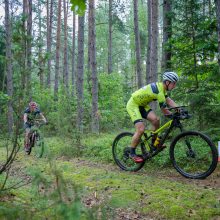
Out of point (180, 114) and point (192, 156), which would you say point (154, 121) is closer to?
point (180, 114)

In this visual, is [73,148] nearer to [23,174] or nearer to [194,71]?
[23,174]

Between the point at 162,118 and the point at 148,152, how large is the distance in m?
2.35

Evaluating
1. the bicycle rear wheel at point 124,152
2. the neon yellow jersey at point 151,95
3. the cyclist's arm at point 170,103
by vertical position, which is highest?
the neon yellow jersey at point 151,95

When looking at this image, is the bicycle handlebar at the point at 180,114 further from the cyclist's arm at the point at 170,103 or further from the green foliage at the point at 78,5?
the green foliage at the point at 78,5

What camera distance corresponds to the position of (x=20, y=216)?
212 cm

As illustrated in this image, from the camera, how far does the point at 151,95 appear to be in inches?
249

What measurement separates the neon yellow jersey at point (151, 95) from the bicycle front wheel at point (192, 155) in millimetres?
854

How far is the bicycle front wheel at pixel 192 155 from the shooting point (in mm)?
5763

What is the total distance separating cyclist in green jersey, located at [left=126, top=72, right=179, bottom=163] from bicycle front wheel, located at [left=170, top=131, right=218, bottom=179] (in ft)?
1.98

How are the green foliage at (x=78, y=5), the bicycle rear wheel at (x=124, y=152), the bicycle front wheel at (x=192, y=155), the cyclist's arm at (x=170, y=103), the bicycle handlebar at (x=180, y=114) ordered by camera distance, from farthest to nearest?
the bicycle rear wheel at (x=124, y=152), the cyclist's arm at (x=170, y=103), the bicycle handlebar at (x=180, y=114), the bicycle front wheel at (x=192, y=155), the green foliage at (x=78, y=5)

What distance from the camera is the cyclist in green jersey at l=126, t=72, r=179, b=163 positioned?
20.1ft

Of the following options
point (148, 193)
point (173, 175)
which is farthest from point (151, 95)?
point (148, 193)

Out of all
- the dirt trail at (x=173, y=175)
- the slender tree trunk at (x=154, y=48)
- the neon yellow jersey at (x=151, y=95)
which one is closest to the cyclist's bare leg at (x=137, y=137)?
the dirt trail at (x=173, y=175)

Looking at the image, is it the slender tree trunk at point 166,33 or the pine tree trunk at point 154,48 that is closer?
the slender tree trunk at point 166,33
